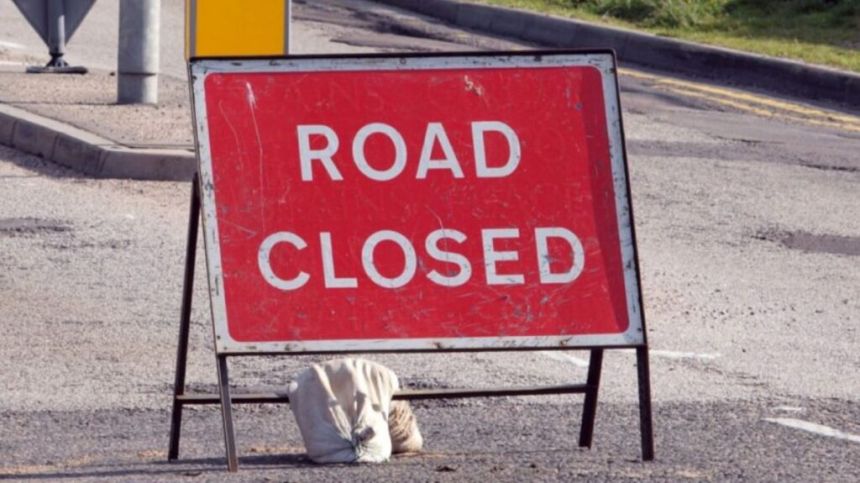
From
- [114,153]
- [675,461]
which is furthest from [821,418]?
[114,153]

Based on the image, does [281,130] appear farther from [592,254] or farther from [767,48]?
[767,48]

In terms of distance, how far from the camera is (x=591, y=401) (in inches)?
207

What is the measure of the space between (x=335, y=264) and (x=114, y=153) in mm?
5360

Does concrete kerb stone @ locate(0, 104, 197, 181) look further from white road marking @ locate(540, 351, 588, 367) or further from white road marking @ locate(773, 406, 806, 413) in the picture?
white road marking @ locate(773, 406, 806, 413)

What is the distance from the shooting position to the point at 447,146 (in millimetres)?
5078

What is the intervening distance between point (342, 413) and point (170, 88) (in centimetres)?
858

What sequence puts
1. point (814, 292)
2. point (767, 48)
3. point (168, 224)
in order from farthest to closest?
point (767, 48) → point (168, 224) → point (814, 292)

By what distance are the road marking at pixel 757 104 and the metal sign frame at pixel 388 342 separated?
9.19m

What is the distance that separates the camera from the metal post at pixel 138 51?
11.7m

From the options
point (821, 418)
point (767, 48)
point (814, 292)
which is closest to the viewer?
point (821, 418)

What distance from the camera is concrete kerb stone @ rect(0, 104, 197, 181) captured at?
396 inches

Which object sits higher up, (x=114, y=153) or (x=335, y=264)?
(x=335, y=264)

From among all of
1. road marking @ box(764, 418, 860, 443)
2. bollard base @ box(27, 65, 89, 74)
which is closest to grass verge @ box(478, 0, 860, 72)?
bollard base @ box(27, 65, 89, 74)

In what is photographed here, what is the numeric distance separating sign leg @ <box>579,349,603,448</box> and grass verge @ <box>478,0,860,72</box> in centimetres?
1240
